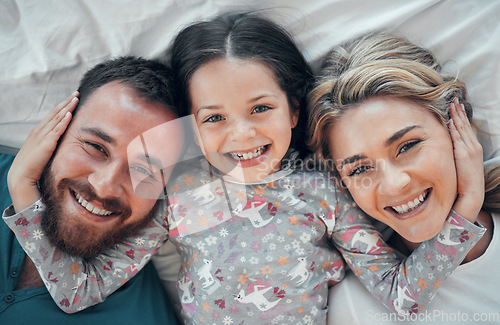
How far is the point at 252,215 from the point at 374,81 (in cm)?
47

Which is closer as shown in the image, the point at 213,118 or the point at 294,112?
the point at 213,118

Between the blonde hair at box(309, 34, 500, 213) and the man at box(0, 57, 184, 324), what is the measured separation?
387mm

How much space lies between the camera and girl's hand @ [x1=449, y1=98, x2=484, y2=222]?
111 cm

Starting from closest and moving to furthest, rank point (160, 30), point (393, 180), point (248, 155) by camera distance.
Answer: point (393, 180) → point (248, 155) → point (160, 30)

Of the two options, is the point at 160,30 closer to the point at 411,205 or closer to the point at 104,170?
the point at 104,170

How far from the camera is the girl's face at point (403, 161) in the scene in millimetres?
1072

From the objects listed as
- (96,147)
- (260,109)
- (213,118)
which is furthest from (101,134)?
(260,109)

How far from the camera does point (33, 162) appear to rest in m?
1.12

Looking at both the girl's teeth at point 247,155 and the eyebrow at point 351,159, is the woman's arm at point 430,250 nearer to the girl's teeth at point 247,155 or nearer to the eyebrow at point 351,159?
the eyebrow at point 351,159

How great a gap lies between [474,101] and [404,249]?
1.53 ft

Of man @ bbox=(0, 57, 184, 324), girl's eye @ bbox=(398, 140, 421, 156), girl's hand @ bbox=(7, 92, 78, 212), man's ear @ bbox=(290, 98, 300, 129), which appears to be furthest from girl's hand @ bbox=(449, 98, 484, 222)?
girl's hand @ bbox=(7, 92, 78, 212)

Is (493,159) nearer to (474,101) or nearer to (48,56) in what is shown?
(474,101)

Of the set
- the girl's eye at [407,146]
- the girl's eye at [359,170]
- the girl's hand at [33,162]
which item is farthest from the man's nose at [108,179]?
the girl's eye at [407,146]

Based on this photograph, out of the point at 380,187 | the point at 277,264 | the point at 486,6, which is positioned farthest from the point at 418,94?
the point at 277,264
